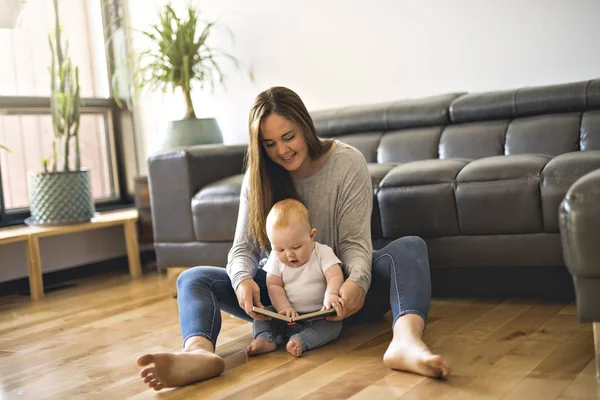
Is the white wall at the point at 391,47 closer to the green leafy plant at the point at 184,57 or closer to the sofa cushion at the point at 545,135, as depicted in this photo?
the green leafy plant at the point at 184,57

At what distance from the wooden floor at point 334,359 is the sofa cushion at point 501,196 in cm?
27

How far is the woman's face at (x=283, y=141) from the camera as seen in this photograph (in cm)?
205

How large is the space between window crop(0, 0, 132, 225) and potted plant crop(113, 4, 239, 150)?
364mm

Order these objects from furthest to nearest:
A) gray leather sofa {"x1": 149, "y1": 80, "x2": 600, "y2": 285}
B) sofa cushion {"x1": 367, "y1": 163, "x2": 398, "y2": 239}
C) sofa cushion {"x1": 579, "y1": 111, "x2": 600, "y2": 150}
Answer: sofa cushion {"x1": 579, "y1": 111, "x2": 600, "y2": 150}, sofa cushion {"x1": 367, "y1": 163, "x2": 398, "y2": 239}, gray leather sofa {"x1": 149, "y1": 80, "x2": 600, "y2": 285}

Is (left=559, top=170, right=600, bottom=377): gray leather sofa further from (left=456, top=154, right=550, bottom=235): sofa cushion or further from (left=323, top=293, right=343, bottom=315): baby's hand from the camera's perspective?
(left=456, top=154, right=550, bottom=235): sofa cushion

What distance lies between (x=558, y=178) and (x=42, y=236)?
2.37 meters

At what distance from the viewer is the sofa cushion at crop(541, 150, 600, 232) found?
2193 millimetres

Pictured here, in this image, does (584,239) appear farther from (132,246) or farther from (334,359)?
(132,246)

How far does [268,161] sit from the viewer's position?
7.12 feet

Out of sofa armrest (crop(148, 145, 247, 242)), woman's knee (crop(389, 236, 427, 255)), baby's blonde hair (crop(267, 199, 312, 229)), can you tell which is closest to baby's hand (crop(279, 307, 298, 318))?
baby's blonde hair (crop(267, 199, 312, 229))

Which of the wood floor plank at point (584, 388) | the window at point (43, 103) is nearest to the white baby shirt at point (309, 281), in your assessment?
the wood floor plank at point (584, 388)

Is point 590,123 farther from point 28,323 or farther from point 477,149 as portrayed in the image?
point 28,323

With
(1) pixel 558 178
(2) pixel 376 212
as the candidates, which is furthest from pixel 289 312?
(1) pixel 558 178

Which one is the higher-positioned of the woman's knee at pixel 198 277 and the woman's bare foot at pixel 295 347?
the woman's knee at pixel 198 277
